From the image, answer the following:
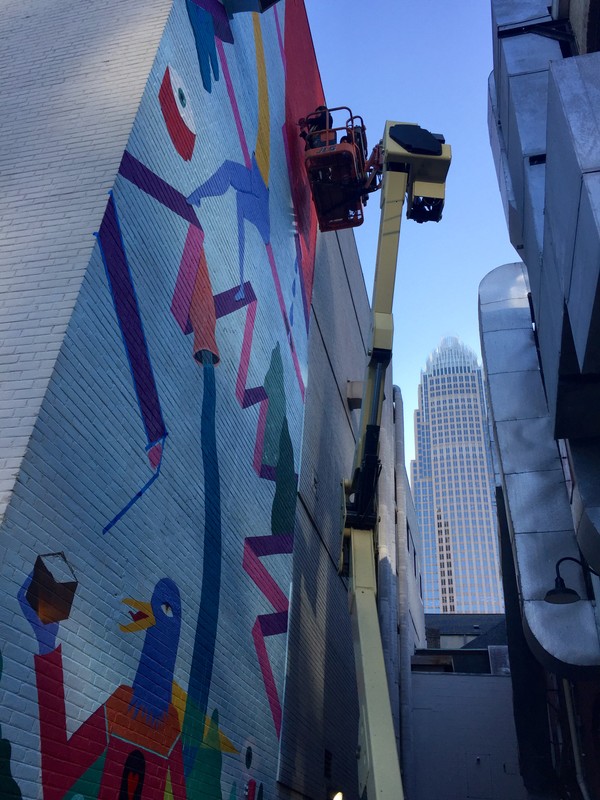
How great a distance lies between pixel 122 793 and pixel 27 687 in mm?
1901

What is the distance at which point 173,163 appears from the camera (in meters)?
8.84

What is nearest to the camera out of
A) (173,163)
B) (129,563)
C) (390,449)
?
(129,563)

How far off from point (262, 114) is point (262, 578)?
850 cm

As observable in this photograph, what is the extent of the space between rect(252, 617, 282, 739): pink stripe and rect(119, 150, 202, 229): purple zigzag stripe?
6.14 m

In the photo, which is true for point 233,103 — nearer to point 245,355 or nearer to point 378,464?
point 245,355

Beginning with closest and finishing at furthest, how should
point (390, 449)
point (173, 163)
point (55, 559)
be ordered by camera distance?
point (55, 559) → point (173, 163) → point (390, 449)

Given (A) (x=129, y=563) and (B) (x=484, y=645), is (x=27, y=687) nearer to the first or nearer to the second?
(A) (x=129, y=563)

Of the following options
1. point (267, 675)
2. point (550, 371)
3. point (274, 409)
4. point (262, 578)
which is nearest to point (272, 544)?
point (262, 578)

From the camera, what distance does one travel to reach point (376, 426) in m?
12.1

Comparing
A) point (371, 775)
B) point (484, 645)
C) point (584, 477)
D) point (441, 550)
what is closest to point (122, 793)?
point (371, 775)

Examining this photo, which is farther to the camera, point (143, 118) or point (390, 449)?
point (390, 449)

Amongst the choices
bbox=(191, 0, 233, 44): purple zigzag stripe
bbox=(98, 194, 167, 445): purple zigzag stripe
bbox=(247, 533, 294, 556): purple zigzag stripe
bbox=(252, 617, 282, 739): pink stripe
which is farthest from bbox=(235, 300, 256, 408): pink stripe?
bbox=(191, 0, 233, 44): purple zigzag stripe

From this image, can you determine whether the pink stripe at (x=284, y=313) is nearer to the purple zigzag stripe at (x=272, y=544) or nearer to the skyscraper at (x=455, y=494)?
the purple zigzag stripe at (x=272, y=544)

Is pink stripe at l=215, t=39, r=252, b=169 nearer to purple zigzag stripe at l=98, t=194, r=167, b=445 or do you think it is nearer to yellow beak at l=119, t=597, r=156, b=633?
purple zigzag stripe at l=98, t=194, r=167, b=445
